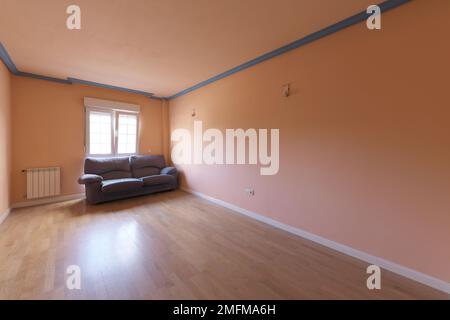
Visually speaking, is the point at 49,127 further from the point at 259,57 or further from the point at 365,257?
the point at 365,257

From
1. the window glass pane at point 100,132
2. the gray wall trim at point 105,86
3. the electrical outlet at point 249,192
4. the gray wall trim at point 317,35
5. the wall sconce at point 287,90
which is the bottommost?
the electrical outlet at point 249,192

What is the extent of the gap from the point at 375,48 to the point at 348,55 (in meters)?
0.24

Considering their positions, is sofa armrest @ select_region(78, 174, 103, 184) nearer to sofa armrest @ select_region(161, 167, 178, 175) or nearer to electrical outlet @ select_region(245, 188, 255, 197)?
sofa armrest @ select_region(161, 167, 178, 175)

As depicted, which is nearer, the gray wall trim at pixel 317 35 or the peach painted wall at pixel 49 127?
the gray wall trim at pixel 317 35

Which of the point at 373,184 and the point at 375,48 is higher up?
the point at 375,48

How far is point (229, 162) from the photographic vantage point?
144 inches

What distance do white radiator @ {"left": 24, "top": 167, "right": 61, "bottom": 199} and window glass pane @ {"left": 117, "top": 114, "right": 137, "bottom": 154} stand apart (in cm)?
130

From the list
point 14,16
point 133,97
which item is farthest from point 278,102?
point 133,97

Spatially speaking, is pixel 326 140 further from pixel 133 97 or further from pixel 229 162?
pixel 133 97

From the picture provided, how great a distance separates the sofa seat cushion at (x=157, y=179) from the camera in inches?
171

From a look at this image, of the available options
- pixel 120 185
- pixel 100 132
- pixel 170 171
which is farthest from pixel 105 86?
pixel 170 171

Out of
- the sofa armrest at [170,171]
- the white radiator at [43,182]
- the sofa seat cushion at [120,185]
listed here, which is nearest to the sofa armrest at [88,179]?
the sofa seat cushion at [120,185]

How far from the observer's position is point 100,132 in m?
4.48

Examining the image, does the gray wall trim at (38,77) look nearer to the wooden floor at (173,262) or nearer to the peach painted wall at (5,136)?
the peach painted wall at (5,136)
